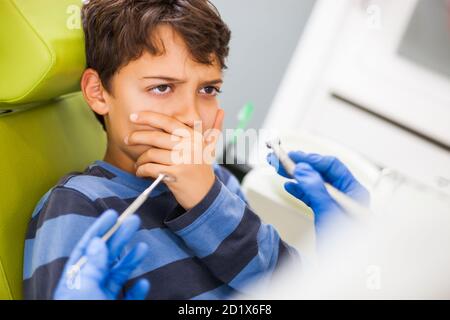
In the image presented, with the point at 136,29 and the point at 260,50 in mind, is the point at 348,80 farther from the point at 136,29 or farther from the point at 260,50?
the point at 136,29

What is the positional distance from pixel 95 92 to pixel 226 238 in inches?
Result: 14.6

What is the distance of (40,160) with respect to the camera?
83cm

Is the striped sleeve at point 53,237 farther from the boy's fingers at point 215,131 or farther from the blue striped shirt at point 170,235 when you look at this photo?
the boy's fingers at point 215,131

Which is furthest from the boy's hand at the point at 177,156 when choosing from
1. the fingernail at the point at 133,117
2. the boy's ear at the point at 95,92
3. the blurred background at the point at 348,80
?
the blurred background at the point at 348,80

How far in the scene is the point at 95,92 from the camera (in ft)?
2.77

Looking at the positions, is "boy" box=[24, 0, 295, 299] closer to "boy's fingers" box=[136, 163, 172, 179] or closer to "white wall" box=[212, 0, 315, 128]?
"boy's fingers" box=[136, 163, 172, 179]

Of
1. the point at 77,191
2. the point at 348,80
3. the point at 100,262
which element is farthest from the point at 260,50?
the point at 100,262

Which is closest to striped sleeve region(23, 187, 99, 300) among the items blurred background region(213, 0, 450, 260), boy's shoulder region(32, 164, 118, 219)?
boy's shoulder region(32, 164, 118, 219)

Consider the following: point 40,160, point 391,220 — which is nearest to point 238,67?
point 40,160

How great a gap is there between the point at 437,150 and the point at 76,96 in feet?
3.98

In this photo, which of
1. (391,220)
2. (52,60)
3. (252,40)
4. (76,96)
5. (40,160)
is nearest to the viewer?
(391,220)

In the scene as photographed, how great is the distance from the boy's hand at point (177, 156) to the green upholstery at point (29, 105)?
6.3 inches

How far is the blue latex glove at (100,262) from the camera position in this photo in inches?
21.5
